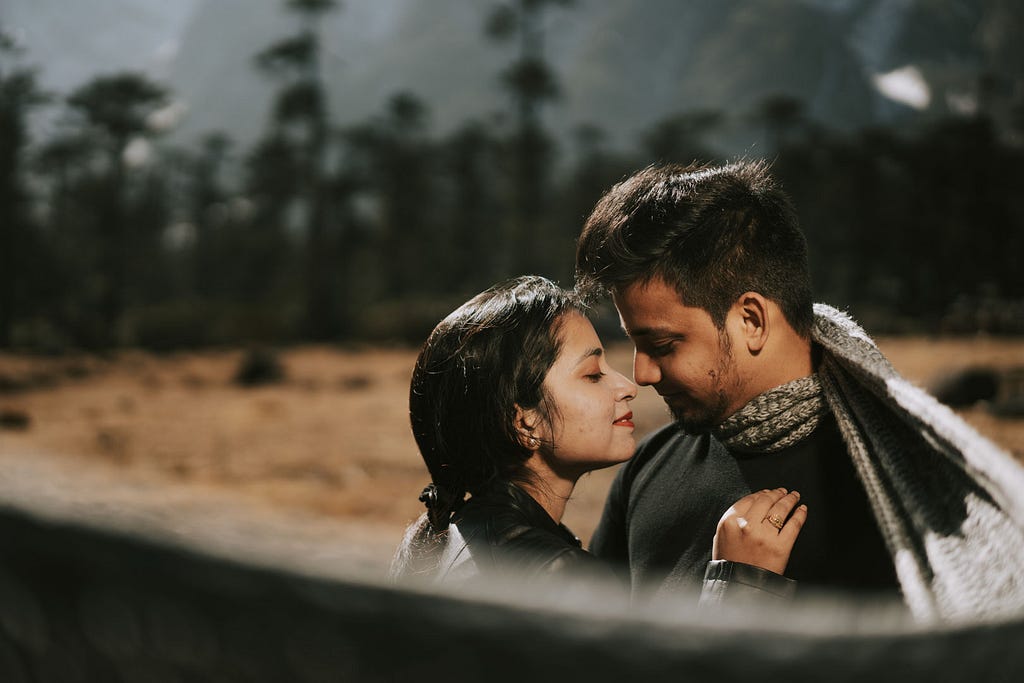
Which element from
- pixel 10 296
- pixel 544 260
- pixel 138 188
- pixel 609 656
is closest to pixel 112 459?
pixel 609 656

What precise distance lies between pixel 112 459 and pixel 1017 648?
449 inches

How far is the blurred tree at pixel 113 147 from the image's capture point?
77.1 ft

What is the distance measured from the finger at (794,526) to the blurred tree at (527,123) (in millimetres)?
21513

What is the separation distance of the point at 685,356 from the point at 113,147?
87.8 ft

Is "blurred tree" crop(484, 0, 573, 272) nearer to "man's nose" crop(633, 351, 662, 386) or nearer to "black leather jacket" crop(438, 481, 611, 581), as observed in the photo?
"man's nose" crop(633, 351, 662, 386)

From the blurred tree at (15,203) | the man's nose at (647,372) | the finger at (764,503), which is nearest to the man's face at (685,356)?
the man's nose at (647,372)

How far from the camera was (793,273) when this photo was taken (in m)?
1.75

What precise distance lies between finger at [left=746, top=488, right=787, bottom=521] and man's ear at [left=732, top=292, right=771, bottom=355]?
0.32m

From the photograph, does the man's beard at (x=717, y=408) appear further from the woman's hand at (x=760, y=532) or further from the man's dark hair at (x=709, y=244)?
the woman's hand at (x=760, y=532)

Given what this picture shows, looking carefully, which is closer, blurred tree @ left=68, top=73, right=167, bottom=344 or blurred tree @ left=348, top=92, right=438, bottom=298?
blurred tree @ left=68, top=73, right=167, bottom=344

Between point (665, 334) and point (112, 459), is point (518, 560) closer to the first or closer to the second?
point (665, 334)

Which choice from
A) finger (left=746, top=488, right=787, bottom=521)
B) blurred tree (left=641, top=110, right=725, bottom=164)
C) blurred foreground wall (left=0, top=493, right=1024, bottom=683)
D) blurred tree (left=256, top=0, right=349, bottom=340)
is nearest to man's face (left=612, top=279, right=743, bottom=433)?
finger (left=746, top=488, right=787, bottom=521)

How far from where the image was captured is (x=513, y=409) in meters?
1.67

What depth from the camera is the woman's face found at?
168 cm
